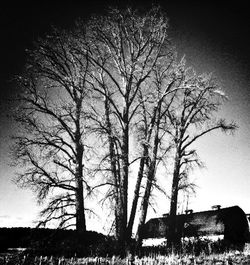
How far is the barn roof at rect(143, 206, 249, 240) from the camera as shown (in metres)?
24.4

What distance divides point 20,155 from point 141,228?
7.13 metres

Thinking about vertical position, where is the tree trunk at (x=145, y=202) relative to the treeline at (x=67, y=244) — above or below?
above

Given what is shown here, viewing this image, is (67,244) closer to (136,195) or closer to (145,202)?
(136,195)

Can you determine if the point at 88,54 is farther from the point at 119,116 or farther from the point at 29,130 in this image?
the point at 29,130

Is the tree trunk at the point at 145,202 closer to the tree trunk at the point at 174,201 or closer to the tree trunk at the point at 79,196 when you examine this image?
the tree trunk at the point at 79,196

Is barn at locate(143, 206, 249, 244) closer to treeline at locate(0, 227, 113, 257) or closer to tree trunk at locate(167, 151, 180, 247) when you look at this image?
tree trunk at locate(167, 151, 180, 247)

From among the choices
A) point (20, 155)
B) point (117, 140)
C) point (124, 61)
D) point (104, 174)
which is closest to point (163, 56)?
point (124, 61)

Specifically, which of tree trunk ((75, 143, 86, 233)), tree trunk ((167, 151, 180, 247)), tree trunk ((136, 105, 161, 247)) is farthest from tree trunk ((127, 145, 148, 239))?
tree trunk ((167, 151, 180, 247))

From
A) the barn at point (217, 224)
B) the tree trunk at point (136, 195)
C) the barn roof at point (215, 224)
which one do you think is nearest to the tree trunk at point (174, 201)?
the tree trunk at point (136, 195)

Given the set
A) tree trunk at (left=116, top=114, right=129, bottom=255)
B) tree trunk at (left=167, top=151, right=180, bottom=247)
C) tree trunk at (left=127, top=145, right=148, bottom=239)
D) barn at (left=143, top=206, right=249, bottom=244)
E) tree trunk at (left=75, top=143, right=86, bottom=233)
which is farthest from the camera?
barn at (left=143, top=206, right=249, bottom=244)

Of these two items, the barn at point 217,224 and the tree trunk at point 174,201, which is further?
the barn at point 217,224

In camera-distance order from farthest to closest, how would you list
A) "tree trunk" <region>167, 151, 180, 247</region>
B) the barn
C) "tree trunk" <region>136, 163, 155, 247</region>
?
the barn
"tree trunk" <region>167, 151, 180, 247</region>
"tree trunk" <region>136, 163, 155, 247</region>

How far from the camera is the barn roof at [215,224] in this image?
24.4 metres

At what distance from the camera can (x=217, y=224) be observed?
25.2 metres
